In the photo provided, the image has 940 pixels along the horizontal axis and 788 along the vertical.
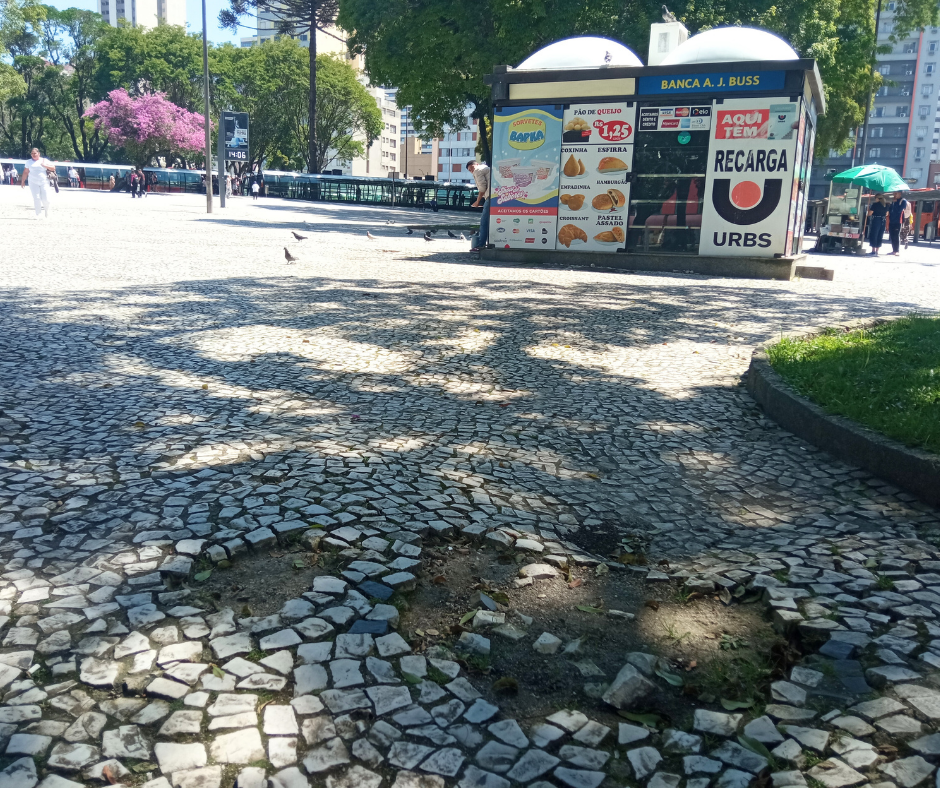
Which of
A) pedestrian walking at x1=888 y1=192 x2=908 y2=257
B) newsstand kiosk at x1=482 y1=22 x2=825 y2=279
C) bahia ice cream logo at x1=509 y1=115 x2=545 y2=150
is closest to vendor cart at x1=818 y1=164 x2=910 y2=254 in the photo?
pedestrian walking at x1=888 y1=192 x2=908 y2=257

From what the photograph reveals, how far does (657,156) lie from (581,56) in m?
2.70

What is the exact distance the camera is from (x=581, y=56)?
55.4 feet

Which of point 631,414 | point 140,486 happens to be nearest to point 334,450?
point 140,486

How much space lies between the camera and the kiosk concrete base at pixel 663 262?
51.3ft

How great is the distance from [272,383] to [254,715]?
406 centimetres

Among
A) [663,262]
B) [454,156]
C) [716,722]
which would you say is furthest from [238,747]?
[454,156]

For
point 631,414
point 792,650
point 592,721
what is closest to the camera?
point 592,721

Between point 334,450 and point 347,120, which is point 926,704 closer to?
point 334,450

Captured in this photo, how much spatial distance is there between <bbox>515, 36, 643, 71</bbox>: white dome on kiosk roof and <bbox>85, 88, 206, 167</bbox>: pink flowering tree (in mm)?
58671

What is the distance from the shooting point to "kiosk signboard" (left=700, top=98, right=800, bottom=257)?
602 inches

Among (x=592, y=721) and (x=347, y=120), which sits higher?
(x=347, y=120)

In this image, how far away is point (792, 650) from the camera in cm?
276

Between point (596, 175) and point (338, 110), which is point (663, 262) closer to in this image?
point (596, 175)

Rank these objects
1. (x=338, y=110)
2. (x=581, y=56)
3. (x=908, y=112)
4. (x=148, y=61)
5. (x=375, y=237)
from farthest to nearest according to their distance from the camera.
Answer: (x=908, y=112)
(x=338, y=110)
(x=148, y=61)
(x=375, y=237)
(x=581, y=56)
